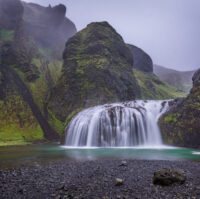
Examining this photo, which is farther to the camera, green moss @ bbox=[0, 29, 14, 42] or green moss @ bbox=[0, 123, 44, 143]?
green moss @ bbox=[0, 29, 14, 42]

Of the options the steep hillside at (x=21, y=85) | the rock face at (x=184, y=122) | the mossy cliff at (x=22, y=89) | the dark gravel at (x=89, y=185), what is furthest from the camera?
the steep hillside at (x=21, y=85)

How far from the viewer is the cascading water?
188 ft

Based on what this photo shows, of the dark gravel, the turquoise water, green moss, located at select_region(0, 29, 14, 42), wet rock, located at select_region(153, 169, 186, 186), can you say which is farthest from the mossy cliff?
wet rock, located at select_region(153, 169, 186, 186)

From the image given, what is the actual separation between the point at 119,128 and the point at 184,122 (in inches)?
481

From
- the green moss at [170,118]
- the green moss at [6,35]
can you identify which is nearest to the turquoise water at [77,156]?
the green moss at [170,118]

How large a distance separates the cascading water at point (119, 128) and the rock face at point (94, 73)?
83.4ft

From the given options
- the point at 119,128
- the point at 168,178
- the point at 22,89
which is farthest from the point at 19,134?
the point at 168,178

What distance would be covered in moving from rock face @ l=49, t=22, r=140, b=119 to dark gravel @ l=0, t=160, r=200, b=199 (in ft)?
216

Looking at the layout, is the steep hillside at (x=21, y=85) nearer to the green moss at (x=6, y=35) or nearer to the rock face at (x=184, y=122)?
the green moss at (x=6, y=35)

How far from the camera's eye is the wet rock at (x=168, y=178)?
667 inches

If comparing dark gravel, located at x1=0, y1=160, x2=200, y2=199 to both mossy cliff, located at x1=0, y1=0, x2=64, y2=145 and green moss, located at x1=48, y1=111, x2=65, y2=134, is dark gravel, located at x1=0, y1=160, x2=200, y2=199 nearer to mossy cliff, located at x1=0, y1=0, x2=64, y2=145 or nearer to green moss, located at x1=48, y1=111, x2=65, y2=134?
mossy cliff, located at x1=0, y1=0, x2=64, y2=145

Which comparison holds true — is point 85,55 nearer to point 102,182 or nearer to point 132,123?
point 132,123

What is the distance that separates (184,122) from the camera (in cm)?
5375

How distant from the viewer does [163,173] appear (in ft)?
57.0
